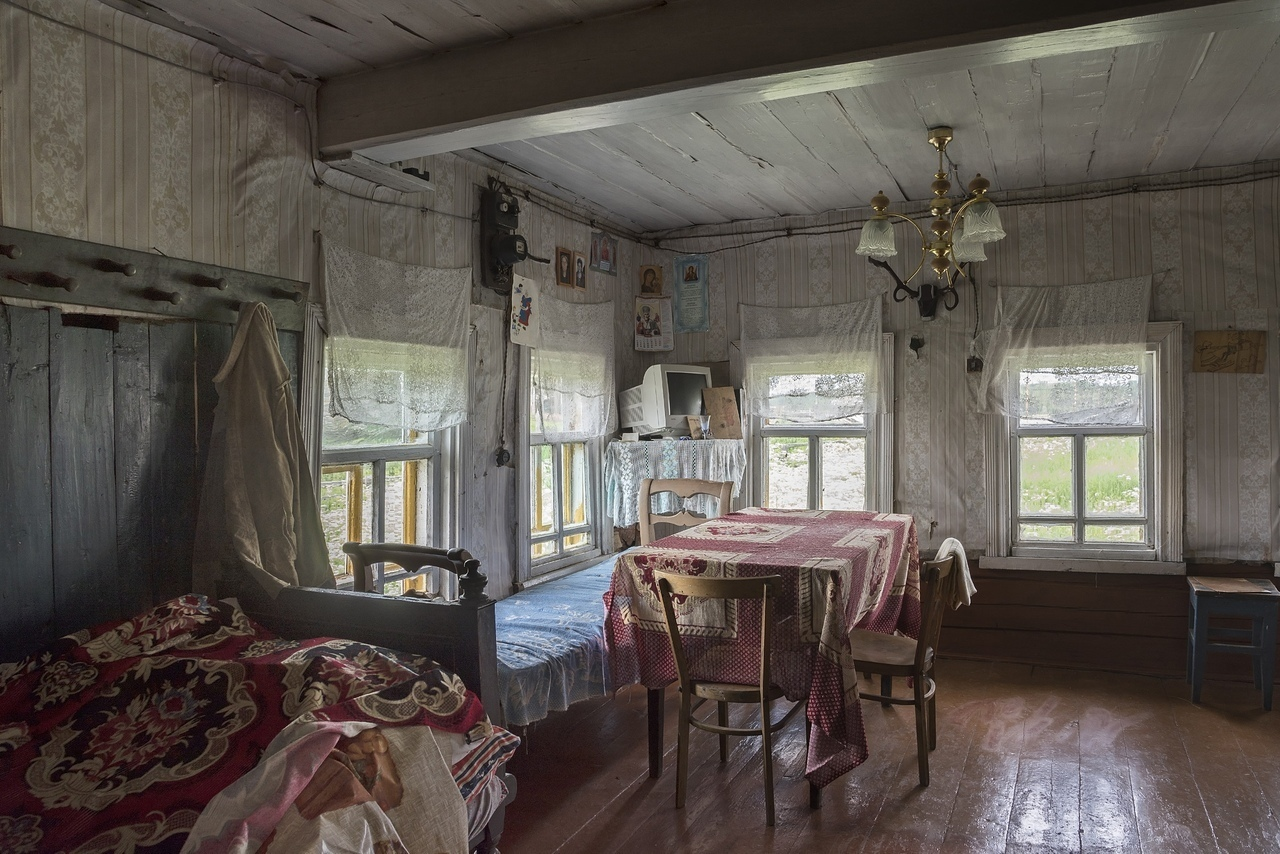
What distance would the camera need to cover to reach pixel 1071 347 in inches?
179

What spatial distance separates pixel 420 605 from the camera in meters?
2.28

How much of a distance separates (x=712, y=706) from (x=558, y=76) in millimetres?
2803

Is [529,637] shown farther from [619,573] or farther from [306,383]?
[306,383]

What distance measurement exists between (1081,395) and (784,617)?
271cm

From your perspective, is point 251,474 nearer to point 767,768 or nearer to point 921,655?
point 767,768

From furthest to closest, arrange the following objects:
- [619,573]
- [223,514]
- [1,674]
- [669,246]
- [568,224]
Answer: [669,246], [568,224], [619,573], [223,514], [1,674]

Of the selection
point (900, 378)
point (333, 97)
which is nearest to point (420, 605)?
point (333, 97)

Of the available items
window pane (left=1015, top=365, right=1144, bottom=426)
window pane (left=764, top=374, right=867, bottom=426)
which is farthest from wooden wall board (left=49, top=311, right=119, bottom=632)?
window pane (left=1015, top=365, right=1144, bottom=426)

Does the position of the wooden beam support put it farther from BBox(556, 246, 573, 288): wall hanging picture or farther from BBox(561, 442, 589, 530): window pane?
BBox(561, 442, 589, 530): window pane

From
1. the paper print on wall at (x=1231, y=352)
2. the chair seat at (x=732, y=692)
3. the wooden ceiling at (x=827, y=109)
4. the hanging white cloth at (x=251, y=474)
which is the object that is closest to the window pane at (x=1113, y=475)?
the paper print on wall at (x=1231, y=352)

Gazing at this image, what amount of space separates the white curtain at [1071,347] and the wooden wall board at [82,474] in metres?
4.17

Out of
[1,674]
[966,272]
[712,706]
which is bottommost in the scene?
[712,706]

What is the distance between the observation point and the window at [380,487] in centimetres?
330

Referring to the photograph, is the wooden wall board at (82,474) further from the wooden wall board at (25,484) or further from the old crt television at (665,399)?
the old crt television at (665,399)
